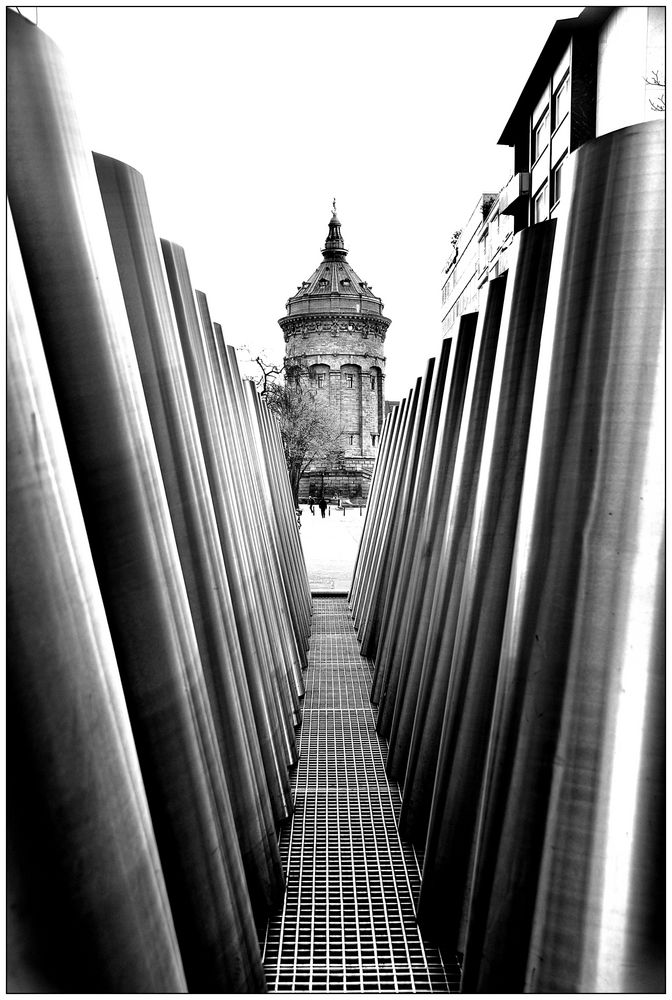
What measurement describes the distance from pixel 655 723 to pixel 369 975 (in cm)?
155

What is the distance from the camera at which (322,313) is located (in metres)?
47.8

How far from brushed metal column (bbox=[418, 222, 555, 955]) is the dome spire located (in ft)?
164

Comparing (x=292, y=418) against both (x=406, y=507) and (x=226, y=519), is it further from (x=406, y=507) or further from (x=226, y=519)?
(x=226, y=519)

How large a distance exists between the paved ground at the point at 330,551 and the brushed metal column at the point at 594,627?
10516 mm

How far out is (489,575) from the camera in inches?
102

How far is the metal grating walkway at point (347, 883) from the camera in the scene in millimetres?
2467

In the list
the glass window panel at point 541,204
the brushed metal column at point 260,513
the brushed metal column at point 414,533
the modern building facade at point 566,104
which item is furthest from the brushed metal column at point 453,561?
the glass window panel at point 541,204

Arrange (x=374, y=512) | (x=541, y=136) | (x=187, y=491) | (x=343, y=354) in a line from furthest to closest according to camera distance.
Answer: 1. (x=343, y=354)
2. (x=541, y=136)
3. (x=374, y=512)
4. (x=187, y=491)

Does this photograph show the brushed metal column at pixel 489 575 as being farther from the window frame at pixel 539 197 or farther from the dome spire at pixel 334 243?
the dome spire at pixel 334 243

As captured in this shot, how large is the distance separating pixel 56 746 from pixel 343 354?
4798 centimetres

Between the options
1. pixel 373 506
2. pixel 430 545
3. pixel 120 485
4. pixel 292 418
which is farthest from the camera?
pixel 292 418

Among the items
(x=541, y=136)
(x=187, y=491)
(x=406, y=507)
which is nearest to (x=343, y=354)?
(x=541, y=136)

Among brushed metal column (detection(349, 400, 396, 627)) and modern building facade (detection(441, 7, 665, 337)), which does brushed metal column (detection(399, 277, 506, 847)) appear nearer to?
brushed metal column (detection(349, 400, 396, 627))

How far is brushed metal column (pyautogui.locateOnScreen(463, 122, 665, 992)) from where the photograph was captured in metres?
1.58
